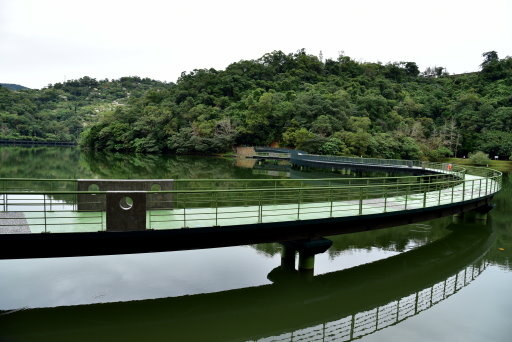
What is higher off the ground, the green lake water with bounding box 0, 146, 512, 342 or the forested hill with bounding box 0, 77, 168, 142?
the forested hill with bounding box 0, 77, 168, 142

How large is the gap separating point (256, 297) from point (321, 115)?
5660 cm

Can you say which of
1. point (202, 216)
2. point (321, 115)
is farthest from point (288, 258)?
point (321, 115)

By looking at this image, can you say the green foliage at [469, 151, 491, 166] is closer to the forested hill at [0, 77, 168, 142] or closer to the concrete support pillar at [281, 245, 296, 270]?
the concrete support pillar at [281, 245, 296, 270]

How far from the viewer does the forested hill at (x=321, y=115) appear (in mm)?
63125

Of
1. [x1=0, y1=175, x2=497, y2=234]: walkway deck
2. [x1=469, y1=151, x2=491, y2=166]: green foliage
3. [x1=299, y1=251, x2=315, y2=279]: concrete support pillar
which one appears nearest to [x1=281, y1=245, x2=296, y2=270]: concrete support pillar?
[x1=299, y1=251, x2=315, y2=279]: concrete support pillar

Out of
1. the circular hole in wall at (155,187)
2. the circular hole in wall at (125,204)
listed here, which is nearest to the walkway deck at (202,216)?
the circular hole in wall at (125,204)

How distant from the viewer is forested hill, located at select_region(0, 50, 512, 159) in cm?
6312

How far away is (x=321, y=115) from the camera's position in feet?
212

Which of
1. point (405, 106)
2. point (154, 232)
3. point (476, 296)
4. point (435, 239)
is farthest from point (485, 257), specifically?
point (405, 106)

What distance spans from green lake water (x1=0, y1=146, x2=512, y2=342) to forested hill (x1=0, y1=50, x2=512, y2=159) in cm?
4488

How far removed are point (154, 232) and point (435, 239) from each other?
41.2 ft

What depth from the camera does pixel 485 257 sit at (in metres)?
14.9

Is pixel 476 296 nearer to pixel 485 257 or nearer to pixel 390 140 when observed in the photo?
pixel 485 257

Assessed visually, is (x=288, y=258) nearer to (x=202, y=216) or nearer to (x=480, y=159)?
(x=202, y=216)
